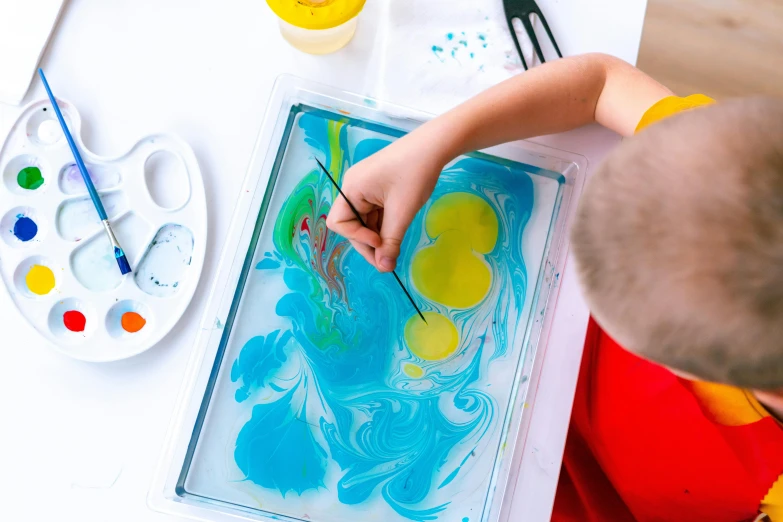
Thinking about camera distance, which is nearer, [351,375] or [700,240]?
[700,240]

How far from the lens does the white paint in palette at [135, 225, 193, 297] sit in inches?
26.6

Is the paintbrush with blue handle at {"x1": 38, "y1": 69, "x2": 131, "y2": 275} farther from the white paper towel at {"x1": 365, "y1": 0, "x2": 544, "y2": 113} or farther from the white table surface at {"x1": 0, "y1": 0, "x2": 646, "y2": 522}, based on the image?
the white paper towel at {"x1": 365, "y1": 0, "x2": 544, "y2": 113}

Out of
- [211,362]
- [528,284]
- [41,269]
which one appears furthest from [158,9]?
[528,284]

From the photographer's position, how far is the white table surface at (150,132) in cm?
66

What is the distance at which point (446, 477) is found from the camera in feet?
2.23

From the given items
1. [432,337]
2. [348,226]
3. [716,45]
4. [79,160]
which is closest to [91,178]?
[79,160]

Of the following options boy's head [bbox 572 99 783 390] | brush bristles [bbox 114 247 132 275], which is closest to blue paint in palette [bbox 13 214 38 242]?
brush bristles [bbox 114 247 132 275]

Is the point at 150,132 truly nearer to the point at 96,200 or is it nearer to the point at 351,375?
the point at 96,200

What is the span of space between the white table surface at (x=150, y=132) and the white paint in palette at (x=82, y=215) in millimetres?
68

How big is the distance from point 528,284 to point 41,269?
0.60 metres

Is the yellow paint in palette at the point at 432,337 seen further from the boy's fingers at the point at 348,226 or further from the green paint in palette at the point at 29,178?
the green paint in palette at the point at 29,178

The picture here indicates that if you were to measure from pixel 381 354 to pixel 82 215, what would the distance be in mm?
404

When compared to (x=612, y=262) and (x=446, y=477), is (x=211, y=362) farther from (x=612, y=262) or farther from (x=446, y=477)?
(x=612, y=262)

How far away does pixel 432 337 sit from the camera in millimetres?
704
